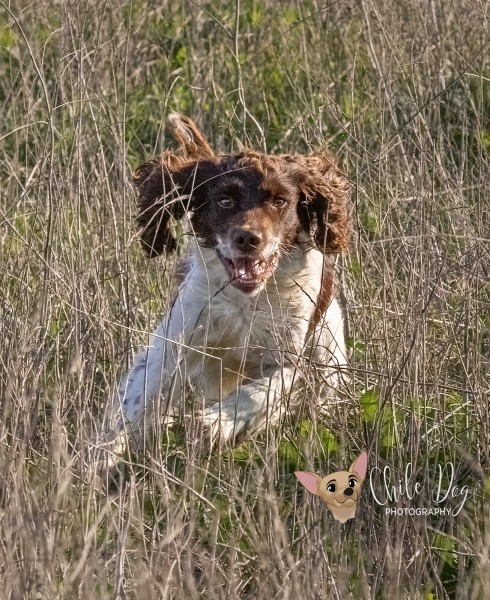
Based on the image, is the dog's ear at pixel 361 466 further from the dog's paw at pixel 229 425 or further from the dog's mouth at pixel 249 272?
the dog's mouth at pixel 249 272

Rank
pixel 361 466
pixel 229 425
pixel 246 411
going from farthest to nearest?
pixel 246 411 → pixel 229 425 → pixel 361 466

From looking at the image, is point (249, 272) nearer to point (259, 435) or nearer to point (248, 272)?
point (248, 272)

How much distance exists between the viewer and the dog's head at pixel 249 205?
4.59 meters

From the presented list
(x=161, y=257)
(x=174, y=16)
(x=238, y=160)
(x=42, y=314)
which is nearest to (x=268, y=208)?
(x=238, y=160)

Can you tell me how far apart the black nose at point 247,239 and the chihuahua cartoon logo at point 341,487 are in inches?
43.6

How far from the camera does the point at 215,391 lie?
4.91 m

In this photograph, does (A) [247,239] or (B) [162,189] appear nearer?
(A) [247,239]

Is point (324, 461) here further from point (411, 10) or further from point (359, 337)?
point (411, 10)

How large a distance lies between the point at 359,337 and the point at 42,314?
147cm

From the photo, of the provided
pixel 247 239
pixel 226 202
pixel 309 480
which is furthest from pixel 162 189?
pixel 309 480

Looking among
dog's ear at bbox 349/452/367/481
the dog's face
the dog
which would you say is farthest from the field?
the dog's face

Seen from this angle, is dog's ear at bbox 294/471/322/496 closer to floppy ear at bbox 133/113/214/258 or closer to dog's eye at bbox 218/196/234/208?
dog's eye at bbox 218/196/234/208

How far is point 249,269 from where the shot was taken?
15.1 feet

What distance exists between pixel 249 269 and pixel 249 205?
0.28m
